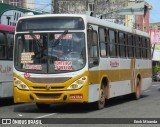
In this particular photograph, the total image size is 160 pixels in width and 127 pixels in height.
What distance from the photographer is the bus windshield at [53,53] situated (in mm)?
15203

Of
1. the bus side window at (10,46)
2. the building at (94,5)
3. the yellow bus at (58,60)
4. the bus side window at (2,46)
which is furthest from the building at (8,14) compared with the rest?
the building at (94,5)

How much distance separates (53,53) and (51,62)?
0.95 ft

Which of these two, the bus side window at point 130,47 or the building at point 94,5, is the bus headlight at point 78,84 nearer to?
the bus side window at point 130,47

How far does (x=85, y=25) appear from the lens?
50.8 feet

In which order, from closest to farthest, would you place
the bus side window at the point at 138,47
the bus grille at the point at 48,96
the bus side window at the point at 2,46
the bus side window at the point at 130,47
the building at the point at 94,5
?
the bus grille at the point at 48,96 < the bus side window at the point at 2,46 < the bus side window at the point at 130,47 < the bus side window at the point at 138,47 < the building at the point at 94,5

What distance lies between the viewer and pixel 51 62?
602 inches

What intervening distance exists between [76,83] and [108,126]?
10.3 feet

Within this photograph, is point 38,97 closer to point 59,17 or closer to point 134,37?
point 59,17

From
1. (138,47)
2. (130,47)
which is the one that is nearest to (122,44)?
(130,47)

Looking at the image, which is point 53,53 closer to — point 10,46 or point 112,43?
point 112,43

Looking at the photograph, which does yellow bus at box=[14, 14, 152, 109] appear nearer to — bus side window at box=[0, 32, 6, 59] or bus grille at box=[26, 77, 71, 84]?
bus grille at box=[26, 77, 71, 84]

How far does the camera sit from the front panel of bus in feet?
49.5

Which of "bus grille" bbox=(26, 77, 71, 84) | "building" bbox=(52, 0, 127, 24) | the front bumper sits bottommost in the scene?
the front bumper

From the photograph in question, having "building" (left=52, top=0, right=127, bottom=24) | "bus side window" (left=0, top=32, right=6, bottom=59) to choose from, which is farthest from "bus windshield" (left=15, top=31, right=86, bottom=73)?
"building" (left=52, top=0, right=127, bottom=24)
